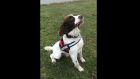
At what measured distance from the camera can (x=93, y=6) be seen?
313 centimetres

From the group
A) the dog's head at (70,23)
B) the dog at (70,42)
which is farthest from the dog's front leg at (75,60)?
the dog's head at (70,23)

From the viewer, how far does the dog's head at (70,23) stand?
9.95 feet

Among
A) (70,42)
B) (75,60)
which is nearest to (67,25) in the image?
(70,42)

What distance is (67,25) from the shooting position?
3.05 meters

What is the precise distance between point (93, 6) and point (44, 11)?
0.44 m

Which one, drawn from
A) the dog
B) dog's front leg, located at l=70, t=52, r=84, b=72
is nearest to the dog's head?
the dog

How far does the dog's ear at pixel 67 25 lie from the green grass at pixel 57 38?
0.05m

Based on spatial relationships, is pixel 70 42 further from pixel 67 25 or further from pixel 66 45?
pixel 67 25

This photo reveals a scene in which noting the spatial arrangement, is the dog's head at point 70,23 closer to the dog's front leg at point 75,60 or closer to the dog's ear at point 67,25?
the dog's ear at point 67,25

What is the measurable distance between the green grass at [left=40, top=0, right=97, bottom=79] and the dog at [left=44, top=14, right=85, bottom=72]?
0.04 meters
